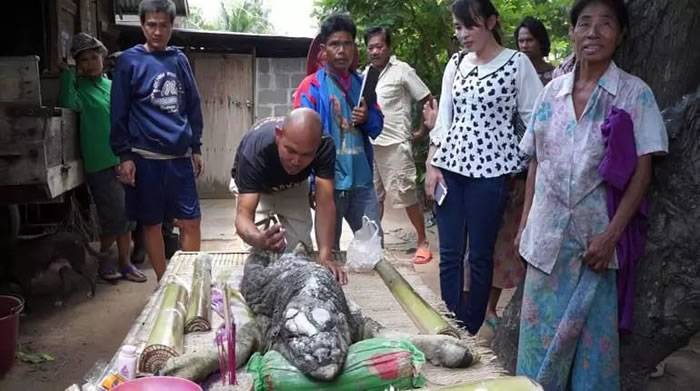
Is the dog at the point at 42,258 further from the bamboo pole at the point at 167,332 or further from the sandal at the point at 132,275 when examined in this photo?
the bamboo pole at the point at 167,332

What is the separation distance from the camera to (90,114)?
17.1ft

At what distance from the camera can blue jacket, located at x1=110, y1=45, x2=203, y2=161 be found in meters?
4.18

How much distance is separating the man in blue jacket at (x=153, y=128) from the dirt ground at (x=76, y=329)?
711 mm

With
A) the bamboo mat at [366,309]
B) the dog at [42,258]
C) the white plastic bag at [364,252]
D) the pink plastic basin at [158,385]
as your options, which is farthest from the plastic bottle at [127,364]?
the dog at [42,258]

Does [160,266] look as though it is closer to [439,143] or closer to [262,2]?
[439,143]

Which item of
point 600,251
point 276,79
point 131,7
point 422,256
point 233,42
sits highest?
point 131,7

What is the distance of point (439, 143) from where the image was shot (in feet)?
11.4

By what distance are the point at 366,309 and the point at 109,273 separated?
11.6ft

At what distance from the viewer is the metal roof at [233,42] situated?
8969 millimetres

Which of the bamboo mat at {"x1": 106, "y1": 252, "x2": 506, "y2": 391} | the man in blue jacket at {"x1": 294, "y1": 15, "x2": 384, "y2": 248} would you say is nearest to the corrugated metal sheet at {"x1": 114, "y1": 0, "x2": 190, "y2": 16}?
the man in blue jacket at {"x1": 294, "y1": 15, "x2": 384, "y2": 248}

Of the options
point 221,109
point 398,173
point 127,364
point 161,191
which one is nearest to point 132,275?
point 161,191

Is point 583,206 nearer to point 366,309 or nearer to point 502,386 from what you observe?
point 502,386

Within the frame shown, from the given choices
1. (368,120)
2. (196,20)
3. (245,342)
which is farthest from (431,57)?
(196,20)

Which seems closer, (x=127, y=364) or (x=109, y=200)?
(x=127, y=364)
